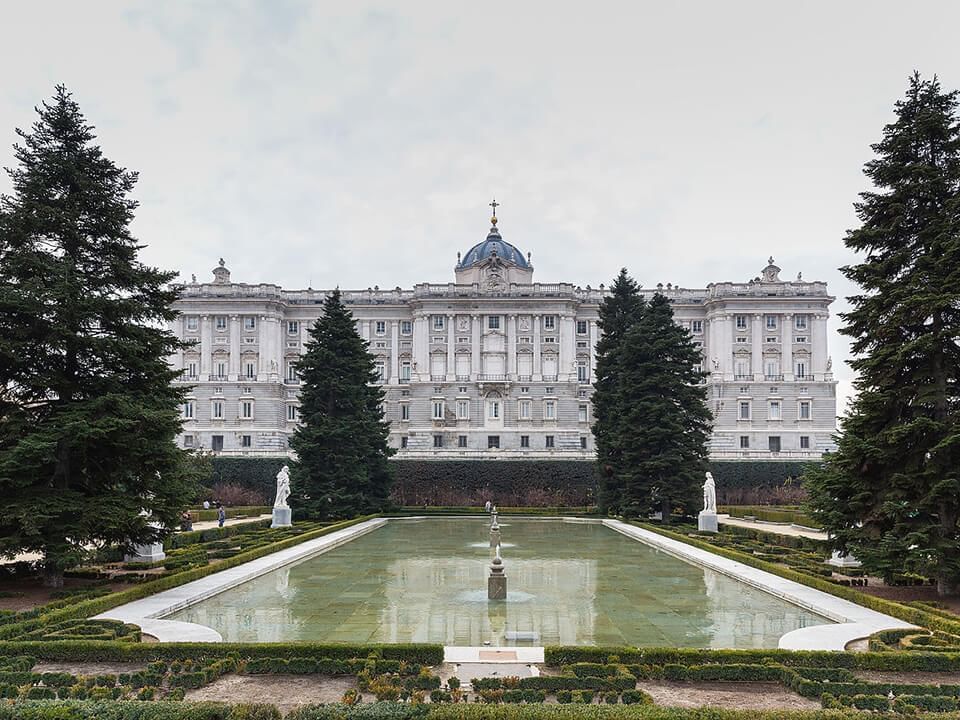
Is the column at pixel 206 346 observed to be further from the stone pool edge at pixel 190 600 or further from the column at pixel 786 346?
the column at pixel 786 346

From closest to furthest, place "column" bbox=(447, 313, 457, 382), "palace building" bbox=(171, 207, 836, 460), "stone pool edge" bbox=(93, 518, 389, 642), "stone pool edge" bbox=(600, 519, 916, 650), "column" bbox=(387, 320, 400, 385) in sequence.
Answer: "stone pool edge" bbox=(600, 519, 916, 650)
"stone pool edge" bbox=(93, 518, 389, 642)
"palace building" bbox=(171, 207, 836, 460)
"column" bbox=(447, 313, 457, 382)
"column" bbox=(387, 320, 400, 385)

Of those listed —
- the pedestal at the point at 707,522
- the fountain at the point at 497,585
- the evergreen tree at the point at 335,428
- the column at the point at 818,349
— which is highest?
the column at the point at 818,349

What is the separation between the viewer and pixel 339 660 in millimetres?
10414

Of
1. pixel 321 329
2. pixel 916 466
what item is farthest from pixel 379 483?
pixel 916 466

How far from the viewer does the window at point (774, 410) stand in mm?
76688

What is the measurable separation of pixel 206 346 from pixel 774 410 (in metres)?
57.4

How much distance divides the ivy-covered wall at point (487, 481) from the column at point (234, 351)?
2424cm

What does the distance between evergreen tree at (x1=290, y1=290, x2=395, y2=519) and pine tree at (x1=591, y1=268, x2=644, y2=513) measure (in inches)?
495

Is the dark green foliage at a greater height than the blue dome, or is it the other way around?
the blue dome

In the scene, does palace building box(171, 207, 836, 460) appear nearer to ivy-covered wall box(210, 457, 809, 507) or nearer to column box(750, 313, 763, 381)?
column box(750, 313, 763, 381)

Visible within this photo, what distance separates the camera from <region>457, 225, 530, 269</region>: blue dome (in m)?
82.4

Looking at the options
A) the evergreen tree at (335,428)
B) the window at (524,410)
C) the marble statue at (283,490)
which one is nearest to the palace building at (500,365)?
the window at (524,410)

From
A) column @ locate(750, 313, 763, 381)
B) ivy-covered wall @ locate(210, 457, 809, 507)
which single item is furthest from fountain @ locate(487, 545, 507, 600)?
column @ locate(750, 313, 763, 381)

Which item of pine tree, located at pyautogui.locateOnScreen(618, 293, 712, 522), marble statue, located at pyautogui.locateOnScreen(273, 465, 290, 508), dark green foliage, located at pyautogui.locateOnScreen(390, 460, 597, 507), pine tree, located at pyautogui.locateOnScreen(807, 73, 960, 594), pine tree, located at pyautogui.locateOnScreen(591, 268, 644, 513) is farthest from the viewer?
dark green foliage, located at pyautogui.locateOnScreen(390, 460, 597, 507)
